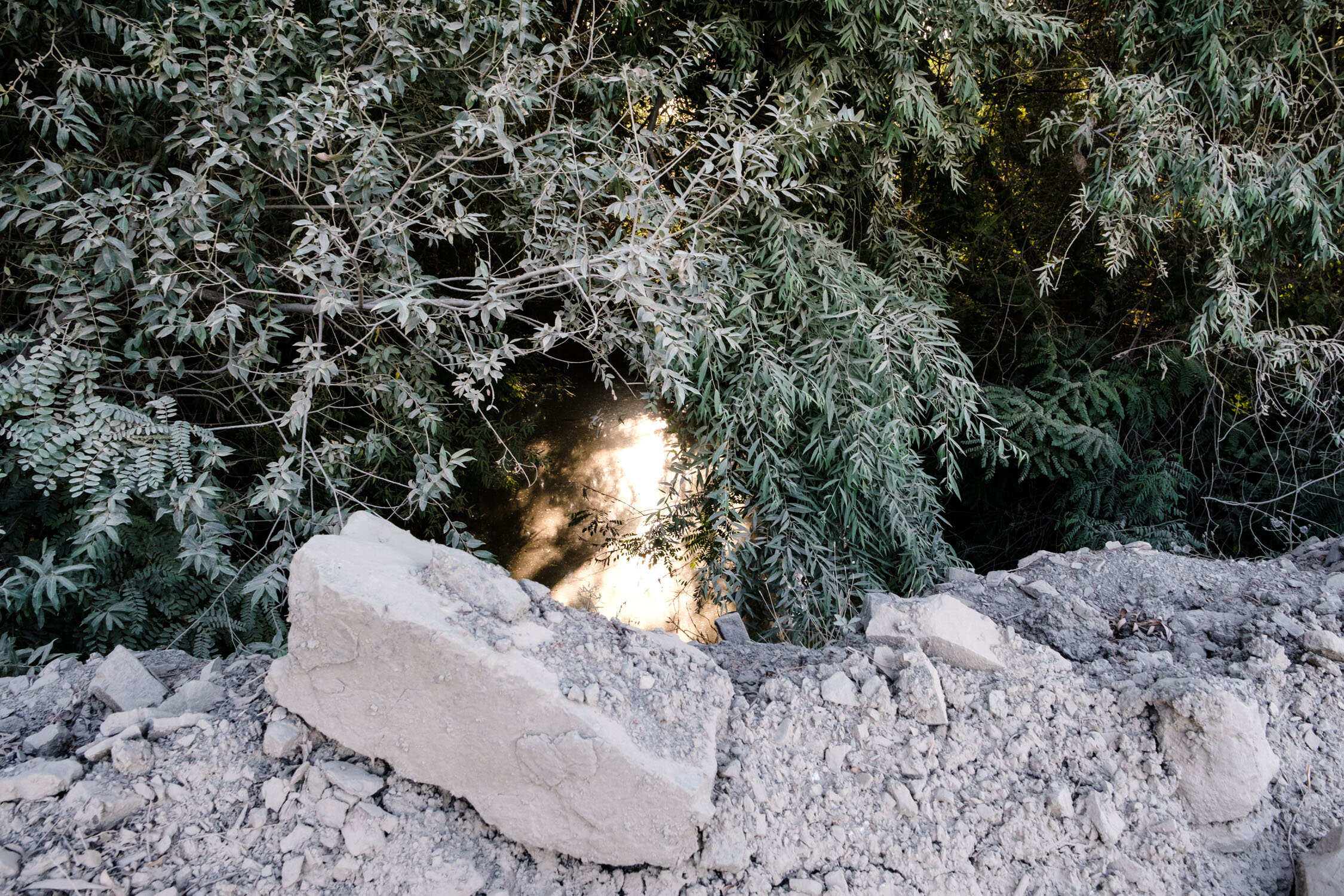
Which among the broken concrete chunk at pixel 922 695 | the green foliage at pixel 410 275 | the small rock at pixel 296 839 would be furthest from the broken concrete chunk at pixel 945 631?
the small rock at pixel 296 839

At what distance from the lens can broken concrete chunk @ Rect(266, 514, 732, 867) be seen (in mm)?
1570

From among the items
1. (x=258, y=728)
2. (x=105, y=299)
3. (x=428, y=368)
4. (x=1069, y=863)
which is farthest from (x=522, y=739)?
(x=105, y=299)

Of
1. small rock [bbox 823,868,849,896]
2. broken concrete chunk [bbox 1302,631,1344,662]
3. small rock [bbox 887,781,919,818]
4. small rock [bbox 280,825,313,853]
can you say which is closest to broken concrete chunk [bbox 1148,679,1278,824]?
broken concrete chunk [bbox 1302,631,1344,662]

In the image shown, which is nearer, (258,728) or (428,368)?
(258,728)

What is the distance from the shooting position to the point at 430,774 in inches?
64.8

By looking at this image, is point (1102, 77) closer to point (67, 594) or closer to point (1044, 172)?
point (1044, 172)

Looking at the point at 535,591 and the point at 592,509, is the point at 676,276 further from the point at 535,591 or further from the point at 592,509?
the point at 592,509

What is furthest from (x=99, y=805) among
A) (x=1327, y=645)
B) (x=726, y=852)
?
(x=1327, y=645)

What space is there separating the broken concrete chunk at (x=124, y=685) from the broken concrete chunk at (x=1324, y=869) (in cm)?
266

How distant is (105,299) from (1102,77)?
389cm

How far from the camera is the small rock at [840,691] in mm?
1938

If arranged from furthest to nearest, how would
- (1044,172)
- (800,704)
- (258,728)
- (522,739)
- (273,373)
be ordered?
(1044,172) < (273,373) < (800,704) < (258,728) < (522,739)

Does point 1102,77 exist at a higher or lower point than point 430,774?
higher

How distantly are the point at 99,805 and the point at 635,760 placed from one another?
1.05m
